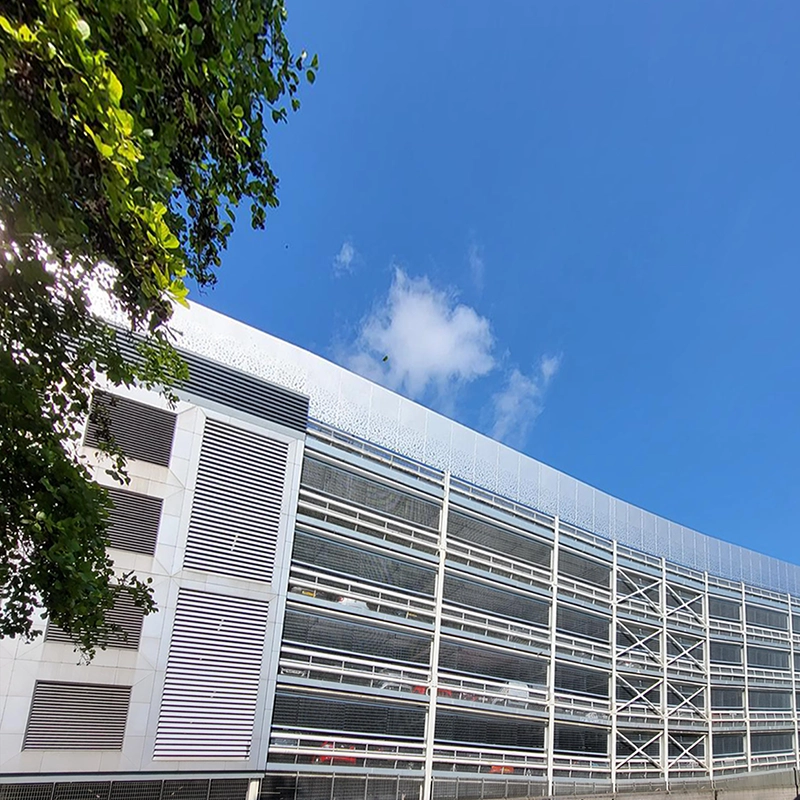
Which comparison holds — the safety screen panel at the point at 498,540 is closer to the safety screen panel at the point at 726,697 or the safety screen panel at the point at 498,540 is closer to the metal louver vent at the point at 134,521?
the metal louver vent at the point at 134,521

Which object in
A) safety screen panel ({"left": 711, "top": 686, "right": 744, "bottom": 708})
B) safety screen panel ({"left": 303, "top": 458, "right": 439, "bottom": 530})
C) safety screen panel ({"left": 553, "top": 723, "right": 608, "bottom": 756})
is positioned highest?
safety screen panel ({"left": 303, "top": 458, "right": 439, "bottom": 530})

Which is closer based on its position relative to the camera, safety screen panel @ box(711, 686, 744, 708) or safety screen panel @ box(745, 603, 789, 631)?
safety screen panel @ box(711, 686, 744, 708)

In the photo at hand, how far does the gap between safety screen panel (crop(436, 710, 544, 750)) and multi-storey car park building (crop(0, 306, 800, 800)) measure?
8 cm

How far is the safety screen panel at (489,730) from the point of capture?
24.1 metres

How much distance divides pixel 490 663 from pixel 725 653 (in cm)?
1845

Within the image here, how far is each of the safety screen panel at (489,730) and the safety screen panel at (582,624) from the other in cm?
418

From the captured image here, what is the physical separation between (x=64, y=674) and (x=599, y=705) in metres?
22.3

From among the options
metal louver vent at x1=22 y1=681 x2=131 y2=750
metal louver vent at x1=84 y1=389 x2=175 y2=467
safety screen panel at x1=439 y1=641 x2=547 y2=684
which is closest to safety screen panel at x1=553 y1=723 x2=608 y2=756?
safety screen panel at x1=439 y1=641 x2=547 y2=684

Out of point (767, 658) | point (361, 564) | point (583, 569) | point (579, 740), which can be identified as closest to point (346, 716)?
point (361, 564)

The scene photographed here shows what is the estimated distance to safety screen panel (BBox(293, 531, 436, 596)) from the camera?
21.6m

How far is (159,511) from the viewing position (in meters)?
18.6

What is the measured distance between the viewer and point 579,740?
1123 inches

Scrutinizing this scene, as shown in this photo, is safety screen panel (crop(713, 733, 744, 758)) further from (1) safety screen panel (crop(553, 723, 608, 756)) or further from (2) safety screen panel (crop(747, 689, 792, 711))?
(1) safety screen panel (crop(553, 723, 608, 756))

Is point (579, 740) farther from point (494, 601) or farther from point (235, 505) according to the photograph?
point (235, 505)
